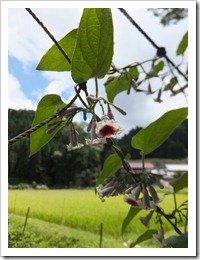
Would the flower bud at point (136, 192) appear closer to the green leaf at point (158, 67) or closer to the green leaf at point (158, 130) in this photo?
the green leaf at point (158, 130)

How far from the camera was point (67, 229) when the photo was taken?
2.54ft

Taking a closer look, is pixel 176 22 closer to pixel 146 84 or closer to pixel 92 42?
pixel 146 84

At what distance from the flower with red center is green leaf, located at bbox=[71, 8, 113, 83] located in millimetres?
33

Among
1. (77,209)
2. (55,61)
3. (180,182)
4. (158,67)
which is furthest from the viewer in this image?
(77,209)

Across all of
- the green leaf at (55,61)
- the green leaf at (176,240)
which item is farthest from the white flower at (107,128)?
the green leaf at (176,240)

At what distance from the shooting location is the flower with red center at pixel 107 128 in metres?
0.21

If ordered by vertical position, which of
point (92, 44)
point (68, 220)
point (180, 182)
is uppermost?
point (92, 44)

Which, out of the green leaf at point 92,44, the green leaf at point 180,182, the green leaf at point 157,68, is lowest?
the green leaf at point 180,182

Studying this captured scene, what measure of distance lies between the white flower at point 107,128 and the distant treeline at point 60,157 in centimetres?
18

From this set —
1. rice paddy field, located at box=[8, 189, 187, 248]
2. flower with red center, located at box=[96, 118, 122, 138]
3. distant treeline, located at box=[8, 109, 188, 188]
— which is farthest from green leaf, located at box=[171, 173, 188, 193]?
flower with red center, located at box=[96, 118, 122, 138]

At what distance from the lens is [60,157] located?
558 millimetres

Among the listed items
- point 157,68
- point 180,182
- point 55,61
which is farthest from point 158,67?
point 55,61

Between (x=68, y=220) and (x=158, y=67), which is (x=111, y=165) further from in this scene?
(x=68, y=220)

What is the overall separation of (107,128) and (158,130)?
5.9 inches
